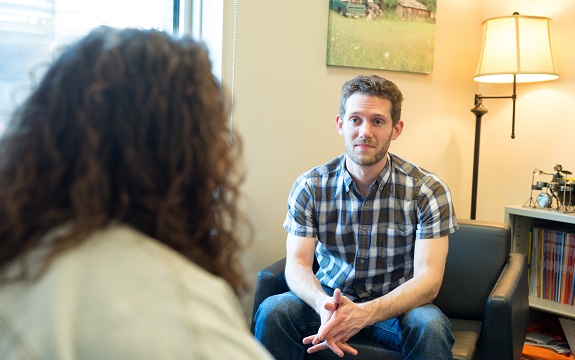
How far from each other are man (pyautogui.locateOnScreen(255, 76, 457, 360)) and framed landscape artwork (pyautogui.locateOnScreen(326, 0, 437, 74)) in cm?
52

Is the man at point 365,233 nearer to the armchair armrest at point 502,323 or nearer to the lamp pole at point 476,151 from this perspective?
the armchair armrest at point 502,323

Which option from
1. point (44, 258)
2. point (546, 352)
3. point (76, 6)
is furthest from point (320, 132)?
point (44, 258)

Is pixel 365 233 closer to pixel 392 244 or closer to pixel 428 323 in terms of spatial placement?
pixel 392 244

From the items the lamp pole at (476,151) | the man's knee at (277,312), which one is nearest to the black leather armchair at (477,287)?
the man's knee at (277,312)

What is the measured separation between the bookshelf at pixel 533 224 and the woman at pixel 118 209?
2165 millimetres

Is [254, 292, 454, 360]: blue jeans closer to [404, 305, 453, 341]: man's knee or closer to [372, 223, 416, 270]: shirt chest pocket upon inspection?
[404, 305, 453, 341]: man's knee

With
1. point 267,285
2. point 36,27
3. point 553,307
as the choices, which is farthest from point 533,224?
point 36,27

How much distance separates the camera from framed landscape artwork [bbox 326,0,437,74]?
2676 millimetres

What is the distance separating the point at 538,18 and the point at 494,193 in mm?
937

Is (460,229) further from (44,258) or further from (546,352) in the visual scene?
(44,258)

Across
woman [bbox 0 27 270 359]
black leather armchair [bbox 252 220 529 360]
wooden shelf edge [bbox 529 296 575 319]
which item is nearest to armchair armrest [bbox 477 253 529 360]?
black leather armchair [bbox 252 220 529 360]

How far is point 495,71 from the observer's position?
2.89 meters

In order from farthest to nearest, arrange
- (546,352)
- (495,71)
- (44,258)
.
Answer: (495,71) < (546,352) < (44,258)

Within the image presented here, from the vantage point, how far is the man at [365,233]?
1992 millimetres
